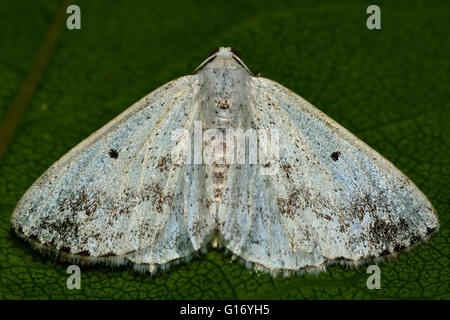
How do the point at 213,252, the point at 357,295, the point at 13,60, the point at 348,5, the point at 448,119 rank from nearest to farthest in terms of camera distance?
1. the point at 357,295
2. the point at 213,252
3. the point at 448,119
4. the point at 13,60
5. the point at 348,5

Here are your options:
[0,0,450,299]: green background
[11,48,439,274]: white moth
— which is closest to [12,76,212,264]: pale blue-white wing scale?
[11,48,439,274]: white moth

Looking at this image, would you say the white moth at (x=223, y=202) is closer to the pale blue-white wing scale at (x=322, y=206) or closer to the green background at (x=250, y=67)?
the pale blue-white wing scale at (x=322, y=206)

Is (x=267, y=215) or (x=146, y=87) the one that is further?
(x=146, y=87)

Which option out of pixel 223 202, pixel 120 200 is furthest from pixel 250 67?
pixel 120 200

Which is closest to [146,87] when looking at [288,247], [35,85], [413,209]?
[35,85]

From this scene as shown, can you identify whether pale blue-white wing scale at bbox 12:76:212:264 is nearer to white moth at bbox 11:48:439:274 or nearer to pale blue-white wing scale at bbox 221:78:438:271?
white moth at bbox 11:48:439:274

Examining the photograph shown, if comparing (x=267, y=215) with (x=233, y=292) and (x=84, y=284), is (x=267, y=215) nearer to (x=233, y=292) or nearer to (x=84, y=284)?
(x=233, y=292)
